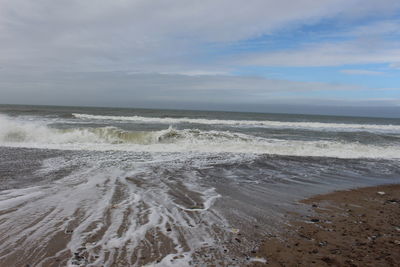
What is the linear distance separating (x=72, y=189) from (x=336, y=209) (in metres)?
5.35

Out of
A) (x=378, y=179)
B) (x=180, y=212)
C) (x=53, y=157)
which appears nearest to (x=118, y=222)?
(x=180, y=212)

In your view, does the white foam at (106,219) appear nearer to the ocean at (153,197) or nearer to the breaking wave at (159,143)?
the ocean at (153,197)

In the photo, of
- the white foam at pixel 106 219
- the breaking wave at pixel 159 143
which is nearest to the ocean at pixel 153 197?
the white foam at pixel 106 219

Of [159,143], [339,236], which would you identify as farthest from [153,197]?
[159,143]

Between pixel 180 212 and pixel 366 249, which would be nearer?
pixel 366 249

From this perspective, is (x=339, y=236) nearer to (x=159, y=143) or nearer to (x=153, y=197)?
(x=153, y=197)

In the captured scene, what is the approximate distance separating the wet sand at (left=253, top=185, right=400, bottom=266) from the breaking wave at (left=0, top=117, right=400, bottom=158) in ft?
21.2

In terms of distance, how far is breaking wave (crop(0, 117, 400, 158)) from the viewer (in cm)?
1184

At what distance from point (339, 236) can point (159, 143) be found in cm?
1053

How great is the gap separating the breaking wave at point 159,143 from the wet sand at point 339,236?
6.46 m

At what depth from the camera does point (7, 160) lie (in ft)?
28.2

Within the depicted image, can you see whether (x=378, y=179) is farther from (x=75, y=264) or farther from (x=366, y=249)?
(x=75, y=264)

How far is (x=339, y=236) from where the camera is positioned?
3816 mm

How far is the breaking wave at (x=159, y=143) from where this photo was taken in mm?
11836
